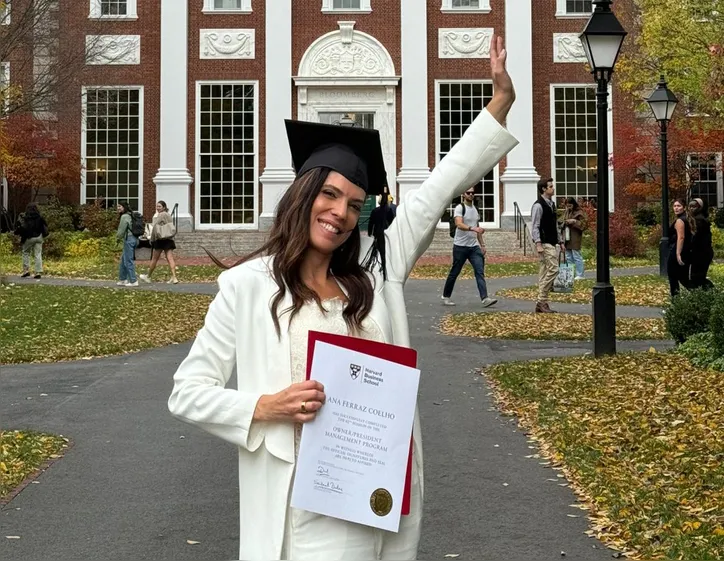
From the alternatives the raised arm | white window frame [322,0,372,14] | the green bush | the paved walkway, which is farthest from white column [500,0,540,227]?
the raised arm

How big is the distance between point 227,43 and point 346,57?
12.6 feet

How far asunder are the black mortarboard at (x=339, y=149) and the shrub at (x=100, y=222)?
29906mm

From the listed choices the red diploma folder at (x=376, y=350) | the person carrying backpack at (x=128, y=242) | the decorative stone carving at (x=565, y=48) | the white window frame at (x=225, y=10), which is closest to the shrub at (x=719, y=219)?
the decorative stone carving at (x=565, y=48)

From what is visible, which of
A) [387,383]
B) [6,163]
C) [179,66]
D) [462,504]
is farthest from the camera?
[179,66]

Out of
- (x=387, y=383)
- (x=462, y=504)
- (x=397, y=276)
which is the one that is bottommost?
(x=462, y=504)

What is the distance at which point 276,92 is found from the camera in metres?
33.1

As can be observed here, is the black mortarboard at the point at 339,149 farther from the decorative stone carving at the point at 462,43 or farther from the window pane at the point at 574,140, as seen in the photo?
the window pane at the point at 574,140

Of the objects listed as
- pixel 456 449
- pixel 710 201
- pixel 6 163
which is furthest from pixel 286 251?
pixel 710 201

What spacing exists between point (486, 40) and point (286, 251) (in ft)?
105

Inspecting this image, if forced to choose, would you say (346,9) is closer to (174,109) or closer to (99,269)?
(174,109)

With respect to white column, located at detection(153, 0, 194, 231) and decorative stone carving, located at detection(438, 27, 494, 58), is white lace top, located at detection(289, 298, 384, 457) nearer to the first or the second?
white column, located at detection(153, 0, 194, 231)

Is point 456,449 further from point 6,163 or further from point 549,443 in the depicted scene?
point 6,163

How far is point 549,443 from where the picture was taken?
24.2 ft

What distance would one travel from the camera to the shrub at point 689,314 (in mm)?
11078
